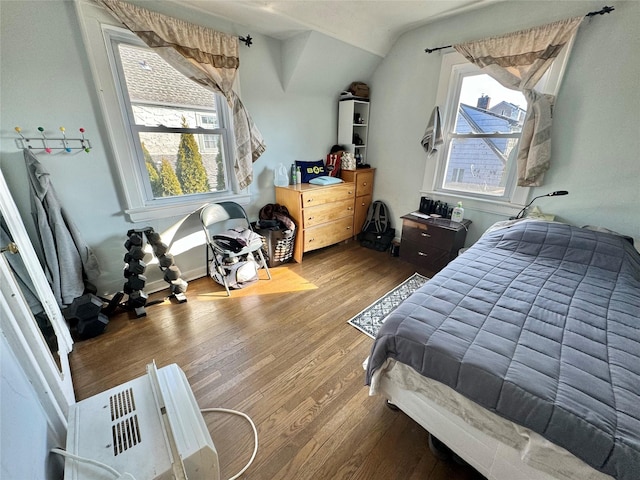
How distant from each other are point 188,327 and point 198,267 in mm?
822

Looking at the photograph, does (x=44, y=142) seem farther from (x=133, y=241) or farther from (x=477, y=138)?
(x=477, y=138)

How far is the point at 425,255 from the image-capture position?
9.21ft

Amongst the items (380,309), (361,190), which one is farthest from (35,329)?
(361,190)

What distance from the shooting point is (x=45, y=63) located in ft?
5.33

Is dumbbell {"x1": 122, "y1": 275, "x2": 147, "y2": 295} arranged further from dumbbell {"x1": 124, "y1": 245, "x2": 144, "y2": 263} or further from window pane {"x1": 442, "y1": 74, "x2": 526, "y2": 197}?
window pane {"x1": 442, "y1": 74, "x2": 526, "y2": 197}

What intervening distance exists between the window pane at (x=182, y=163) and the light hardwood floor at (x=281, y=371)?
3.12ft

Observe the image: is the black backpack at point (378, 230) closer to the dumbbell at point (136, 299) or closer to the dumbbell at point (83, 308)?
the dumbbell at point (136, 299)

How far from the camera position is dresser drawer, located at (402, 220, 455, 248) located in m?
2.62

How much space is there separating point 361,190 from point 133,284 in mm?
2644

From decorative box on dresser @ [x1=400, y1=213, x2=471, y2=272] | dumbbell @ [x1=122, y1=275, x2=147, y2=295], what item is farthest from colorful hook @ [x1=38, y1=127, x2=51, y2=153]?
decorative box on dresser @ [x1=400, y1=213, x2=471, y2=272]

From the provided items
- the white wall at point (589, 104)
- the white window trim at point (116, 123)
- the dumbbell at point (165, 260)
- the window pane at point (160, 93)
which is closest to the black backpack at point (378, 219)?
the white wall at point (589, 104)

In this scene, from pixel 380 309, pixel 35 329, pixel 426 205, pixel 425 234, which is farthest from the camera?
pixel 426 205

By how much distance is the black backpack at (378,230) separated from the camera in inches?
132

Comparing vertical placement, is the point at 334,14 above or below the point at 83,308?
above
